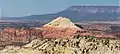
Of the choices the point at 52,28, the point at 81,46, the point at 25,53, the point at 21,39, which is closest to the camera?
the point at 25,53

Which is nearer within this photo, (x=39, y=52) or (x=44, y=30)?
(x=39, y=52)

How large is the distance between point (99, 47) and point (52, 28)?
44.7 meters

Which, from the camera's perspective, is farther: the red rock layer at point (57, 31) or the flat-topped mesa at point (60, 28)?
the flat-topped mesa at point (60, 28)

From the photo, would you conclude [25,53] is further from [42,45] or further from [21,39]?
[21,39]

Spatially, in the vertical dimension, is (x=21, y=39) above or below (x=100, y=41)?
below

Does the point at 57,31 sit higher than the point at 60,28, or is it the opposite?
the point at 60,28

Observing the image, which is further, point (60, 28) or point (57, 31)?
point (60, 28)

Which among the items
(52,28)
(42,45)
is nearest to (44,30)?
(52,28)

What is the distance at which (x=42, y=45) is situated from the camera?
Result: 1522 inches

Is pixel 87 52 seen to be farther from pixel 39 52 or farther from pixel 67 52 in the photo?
pixel 39 52

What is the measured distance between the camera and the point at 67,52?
122ft

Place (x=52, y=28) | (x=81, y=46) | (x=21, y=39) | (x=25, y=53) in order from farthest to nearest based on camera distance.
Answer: (x=21, y=39) < (x=52, y=28) < (x=81, y=46) < (x=25, y=53)

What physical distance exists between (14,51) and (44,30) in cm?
5128

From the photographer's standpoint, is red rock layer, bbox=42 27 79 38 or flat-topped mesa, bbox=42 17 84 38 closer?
red rock layer, bbox=42 27 79 38
